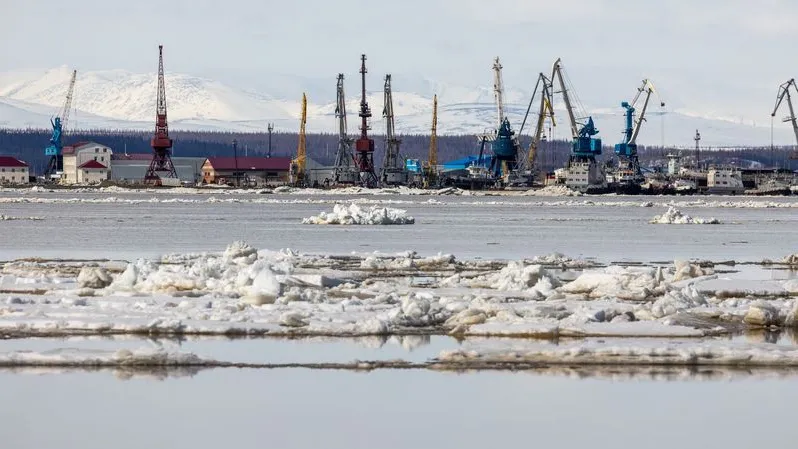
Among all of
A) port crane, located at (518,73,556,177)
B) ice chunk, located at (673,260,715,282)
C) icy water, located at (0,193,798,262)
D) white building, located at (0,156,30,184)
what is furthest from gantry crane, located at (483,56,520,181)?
ice chunk, located at (673,260,715,282)

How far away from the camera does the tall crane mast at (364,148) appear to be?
11775cm

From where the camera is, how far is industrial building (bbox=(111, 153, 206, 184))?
133m

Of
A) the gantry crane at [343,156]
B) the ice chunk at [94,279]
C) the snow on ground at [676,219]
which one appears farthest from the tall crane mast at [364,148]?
the ice chunk at [94,279]

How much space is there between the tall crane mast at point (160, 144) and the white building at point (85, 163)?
5.95 meters

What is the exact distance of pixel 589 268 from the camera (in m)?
25.4

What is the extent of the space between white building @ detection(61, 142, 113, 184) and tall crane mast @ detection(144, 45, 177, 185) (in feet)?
19.5

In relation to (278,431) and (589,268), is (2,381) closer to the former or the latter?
(278,431)

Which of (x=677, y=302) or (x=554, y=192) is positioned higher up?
(x=677, y=302)

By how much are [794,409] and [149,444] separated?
16.5 feet

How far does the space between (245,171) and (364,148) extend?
2256 cm

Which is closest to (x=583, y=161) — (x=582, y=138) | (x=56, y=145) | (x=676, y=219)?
(x=582, y=138)

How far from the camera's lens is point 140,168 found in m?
134

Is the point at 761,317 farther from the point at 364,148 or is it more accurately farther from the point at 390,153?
the point at 390,153

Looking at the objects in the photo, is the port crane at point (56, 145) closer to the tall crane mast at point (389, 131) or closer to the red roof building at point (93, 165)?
the red roof building at point (93, 165)
